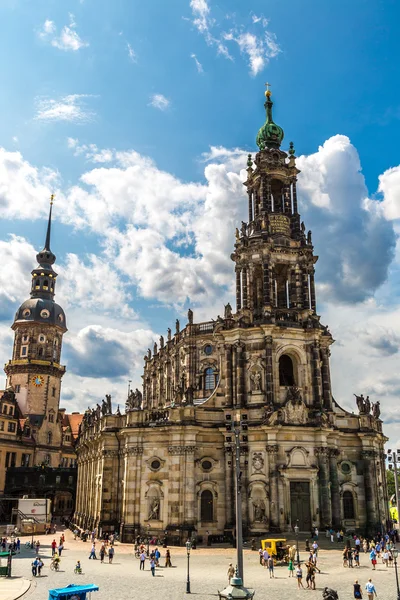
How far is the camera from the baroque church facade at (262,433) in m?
49.0

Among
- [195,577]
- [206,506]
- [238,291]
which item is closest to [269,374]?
[238,291]

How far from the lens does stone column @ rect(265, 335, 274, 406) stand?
5159cm

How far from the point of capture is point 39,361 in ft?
312

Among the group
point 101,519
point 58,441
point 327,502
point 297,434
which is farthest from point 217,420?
point 58,441

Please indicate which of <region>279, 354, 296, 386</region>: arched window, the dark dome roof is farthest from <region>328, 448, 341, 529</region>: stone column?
the dark dome roof

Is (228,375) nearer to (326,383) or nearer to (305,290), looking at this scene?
(326,383)

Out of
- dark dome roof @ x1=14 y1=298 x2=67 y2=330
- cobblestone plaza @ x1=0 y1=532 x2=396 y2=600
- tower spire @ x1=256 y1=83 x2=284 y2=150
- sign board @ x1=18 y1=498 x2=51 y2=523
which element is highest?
tower spire @ x1=256 y1=83 x2=284 y2=150

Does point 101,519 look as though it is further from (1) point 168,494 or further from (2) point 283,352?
(2) point 283,352

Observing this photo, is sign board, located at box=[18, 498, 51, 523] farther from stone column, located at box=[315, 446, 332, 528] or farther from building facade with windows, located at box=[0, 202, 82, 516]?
stone column, located at box=[315, 446, 332, 528]

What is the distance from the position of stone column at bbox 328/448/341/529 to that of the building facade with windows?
167 ft

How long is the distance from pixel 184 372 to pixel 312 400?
19378mm

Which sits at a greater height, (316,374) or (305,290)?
(305,290)

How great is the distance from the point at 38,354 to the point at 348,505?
2402 inches

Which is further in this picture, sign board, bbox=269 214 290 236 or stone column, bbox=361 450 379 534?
sign board, bbox=269 214 290 236
